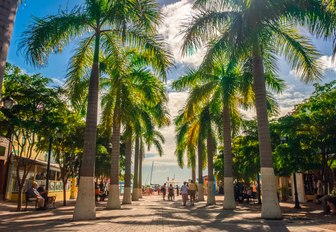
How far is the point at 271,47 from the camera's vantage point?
15727mm

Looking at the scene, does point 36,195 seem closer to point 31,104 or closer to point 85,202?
point 31,104

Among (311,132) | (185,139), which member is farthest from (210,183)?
(311,132)

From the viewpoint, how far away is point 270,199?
12211 millimetres

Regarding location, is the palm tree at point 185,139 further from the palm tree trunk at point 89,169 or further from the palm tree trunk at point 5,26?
the palm tree trunk at point 5,26

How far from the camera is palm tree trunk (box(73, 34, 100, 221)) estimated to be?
12008 mm

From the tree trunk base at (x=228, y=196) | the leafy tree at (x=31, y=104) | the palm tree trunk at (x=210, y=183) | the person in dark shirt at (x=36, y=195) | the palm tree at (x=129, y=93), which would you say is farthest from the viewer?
the palm tree trunk at (x=210, y=183)

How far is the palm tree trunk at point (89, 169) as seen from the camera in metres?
12.0

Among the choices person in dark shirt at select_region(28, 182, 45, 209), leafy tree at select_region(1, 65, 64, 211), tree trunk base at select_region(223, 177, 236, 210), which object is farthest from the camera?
tree trunk base at select_region(223, 177, 236, 210)

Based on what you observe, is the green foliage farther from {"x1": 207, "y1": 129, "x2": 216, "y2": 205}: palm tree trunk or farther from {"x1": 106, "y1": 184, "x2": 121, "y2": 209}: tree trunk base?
{"x1": 106, "y1": 184, "x2": 121, "y2": 209}: tree trunk base

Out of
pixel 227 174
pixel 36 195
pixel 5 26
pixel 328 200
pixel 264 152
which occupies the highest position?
pixel 5 26

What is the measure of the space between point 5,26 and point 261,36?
35.3ft

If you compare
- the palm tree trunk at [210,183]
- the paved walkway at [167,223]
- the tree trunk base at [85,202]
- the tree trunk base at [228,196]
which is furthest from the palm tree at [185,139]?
the tree trunk base at [85,202]

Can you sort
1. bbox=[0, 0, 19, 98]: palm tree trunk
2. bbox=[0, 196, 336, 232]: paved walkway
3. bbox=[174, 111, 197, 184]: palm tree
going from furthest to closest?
bbox=[174, 111, 197, 184]: palm tree, bbox=[0, 196, 336, 232]: paved walkway, bbox=[0, 0, 19, 98]: palm tree trunk

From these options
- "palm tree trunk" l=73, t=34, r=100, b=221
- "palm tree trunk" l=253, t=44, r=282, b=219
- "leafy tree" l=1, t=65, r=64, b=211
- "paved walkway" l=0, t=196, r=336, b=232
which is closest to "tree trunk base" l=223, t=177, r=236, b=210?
"paved walkway" l=0, t=196, r=336, b=232
